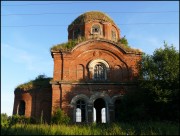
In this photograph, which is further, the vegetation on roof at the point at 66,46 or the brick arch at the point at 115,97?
the vegetation on roof at the point at 66,46

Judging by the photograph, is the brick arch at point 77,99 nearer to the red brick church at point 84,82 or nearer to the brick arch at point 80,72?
the red brick church at point 84,82

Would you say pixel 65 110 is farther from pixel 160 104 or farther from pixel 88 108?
pixel 160 104

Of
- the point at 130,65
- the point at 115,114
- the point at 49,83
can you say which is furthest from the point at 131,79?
the point at 49,83

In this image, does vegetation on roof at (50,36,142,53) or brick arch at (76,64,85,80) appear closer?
brick arch at (76,64,85,80)

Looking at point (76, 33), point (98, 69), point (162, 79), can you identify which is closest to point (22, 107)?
point (98, 69)

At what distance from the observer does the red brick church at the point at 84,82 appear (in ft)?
84.0

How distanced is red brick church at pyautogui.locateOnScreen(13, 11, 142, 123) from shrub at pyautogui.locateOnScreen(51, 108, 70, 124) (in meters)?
0.82

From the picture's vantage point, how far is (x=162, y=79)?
23.1 m

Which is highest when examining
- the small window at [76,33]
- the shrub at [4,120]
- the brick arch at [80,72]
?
the small window at [76,33]

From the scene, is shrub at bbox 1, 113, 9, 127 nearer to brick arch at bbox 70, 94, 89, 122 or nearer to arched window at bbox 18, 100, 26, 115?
brick arch at bbox 70, 94, 89, 122

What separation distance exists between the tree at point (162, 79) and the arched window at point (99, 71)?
376 cm

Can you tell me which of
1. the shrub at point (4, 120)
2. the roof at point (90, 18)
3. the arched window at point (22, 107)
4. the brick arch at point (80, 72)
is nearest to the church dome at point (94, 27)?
the roof at point (90, 18)

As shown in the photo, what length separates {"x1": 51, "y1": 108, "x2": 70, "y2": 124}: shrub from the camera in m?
23.9

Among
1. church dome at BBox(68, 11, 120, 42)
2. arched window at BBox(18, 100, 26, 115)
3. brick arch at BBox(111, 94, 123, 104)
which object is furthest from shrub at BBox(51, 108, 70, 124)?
church dome at BBox(68, 11, 120, 42)
